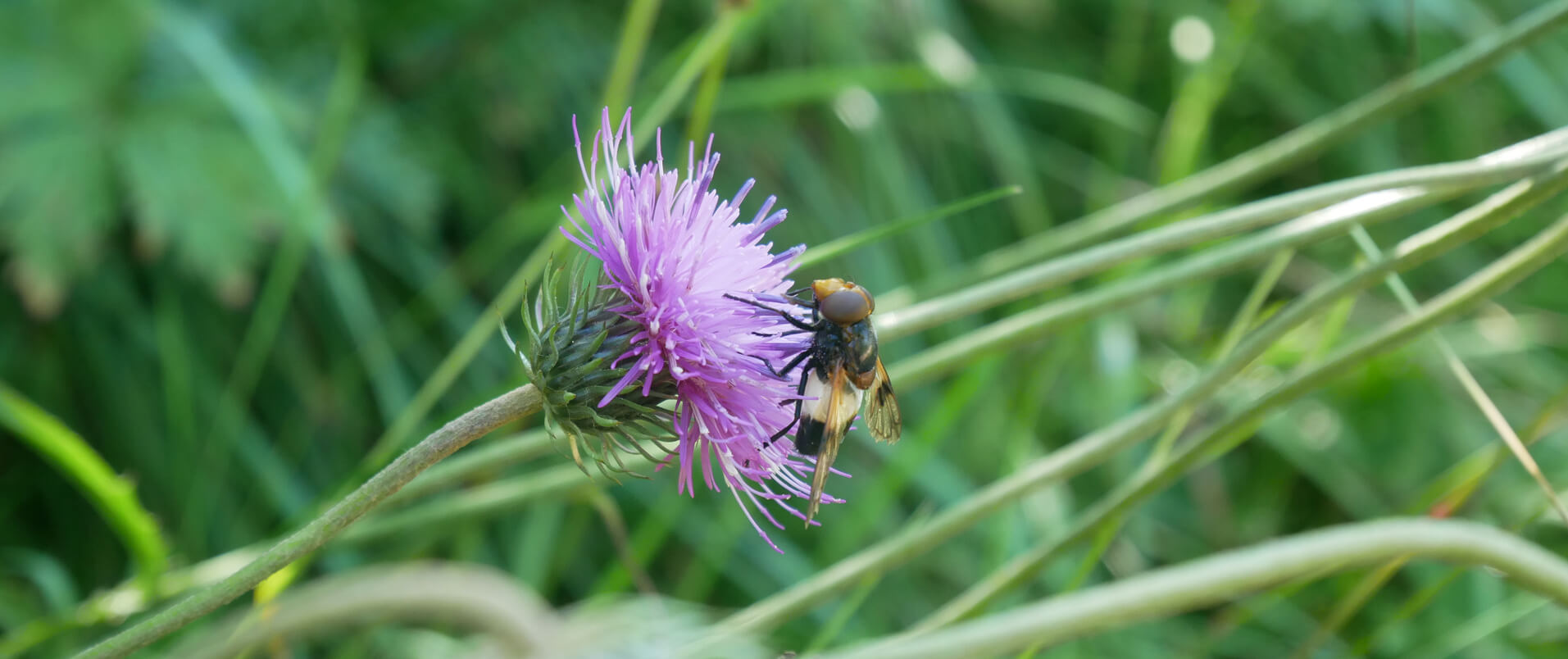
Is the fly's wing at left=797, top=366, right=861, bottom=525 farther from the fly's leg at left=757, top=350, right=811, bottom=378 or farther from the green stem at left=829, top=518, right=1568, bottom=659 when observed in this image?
the green stem at left=829, top=518, right=1568, bottom=659

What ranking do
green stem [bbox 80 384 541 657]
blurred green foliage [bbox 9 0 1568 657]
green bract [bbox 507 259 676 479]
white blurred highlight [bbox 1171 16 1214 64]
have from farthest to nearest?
white blurred highlight [bbox 1171 16 1214 64]
blurred green foliage [bbox 9 0 1568 657]
green bract [bbox 507 259 676 479]
green stem [bbox 80 384 541 657]

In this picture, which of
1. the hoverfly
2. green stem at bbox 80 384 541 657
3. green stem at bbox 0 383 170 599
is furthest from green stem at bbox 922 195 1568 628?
green stem at bbox 0 383 170 599

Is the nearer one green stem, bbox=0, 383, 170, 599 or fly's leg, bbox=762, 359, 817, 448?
fly's leg, bbox=762, 359, 817, 448

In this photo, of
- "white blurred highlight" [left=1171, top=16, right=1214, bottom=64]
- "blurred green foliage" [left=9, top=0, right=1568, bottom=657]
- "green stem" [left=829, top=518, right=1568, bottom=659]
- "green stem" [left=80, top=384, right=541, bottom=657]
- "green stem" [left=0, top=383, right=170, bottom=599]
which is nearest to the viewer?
"green stem" [left=829, top=518, right=1568, bottom=659]

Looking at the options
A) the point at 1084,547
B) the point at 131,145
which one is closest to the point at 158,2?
the point at 131,145

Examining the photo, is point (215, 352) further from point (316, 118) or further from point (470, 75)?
point (470, 75)
